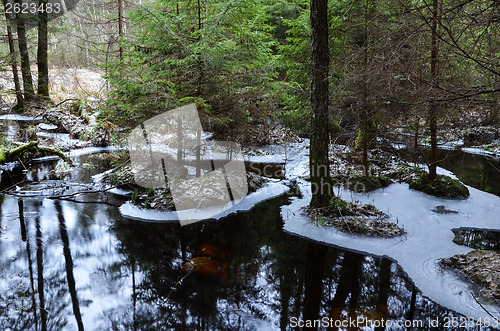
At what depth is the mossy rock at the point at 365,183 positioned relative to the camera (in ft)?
34.1

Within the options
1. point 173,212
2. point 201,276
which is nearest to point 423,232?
point 201,276

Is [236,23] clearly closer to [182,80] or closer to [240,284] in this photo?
[182,80]

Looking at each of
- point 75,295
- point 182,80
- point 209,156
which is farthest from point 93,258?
point 209,156

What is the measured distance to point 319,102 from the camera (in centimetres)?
784

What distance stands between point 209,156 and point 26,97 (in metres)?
13.6

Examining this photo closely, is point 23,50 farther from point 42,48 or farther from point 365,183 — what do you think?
point 365,183

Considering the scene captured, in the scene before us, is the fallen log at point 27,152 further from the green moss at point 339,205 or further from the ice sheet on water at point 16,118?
the green moss at point 339,205

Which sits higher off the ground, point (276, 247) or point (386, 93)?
point (386, 93)

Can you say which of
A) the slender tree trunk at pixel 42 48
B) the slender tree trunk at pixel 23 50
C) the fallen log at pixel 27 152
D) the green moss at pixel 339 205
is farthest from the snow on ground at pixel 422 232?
the slender tree trunk at pixel 42 48

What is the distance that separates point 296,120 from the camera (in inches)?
429

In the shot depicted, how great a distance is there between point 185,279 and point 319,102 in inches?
210

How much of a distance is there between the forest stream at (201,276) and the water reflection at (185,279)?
20 millimetres

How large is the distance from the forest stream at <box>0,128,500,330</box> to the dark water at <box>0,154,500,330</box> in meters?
0.02

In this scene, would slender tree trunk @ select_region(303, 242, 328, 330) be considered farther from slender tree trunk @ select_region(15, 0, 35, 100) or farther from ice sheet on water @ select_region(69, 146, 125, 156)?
slender tree trunk @ select_region(15, 0, 35, 100)
